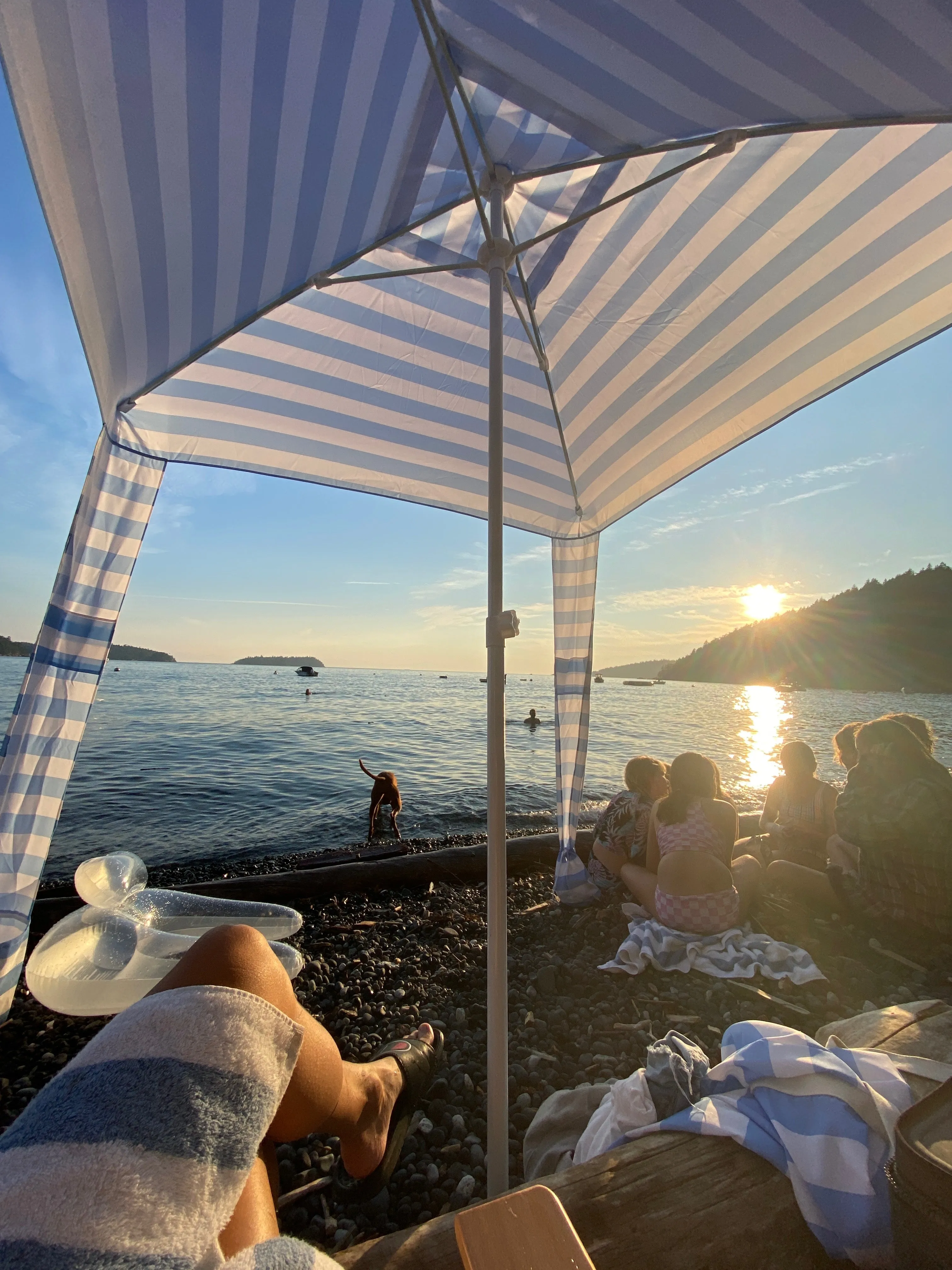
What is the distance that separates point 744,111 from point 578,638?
3040 mm

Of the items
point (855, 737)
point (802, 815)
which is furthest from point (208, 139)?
point (802, 815)

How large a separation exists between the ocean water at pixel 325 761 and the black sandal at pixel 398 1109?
6.37 m

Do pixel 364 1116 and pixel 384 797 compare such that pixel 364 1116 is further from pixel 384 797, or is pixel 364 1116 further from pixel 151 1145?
pixel 384 797

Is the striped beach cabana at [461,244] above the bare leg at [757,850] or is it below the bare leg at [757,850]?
above

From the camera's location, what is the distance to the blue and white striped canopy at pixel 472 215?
58.2 inches

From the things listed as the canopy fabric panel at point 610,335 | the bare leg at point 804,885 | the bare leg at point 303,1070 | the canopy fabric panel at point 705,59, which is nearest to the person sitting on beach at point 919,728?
the bare leg at point 804,885

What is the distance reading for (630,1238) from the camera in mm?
1097

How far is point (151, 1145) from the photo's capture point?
75 cm

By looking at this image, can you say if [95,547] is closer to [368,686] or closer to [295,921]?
[295,921]

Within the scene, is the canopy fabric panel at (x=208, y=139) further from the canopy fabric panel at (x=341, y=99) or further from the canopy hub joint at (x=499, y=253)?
the canopy hub joint at (x=499, y=253)

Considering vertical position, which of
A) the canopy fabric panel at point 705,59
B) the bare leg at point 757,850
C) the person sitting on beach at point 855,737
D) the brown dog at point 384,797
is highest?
the canopy fabric panel at point 705,59

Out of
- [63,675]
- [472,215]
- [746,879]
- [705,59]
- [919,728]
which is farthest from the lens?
[746,879]

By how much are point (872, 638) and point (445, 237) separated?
89.1m

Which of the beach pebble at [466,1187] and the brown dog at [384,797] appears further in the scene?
the brown dog at [384,797]
